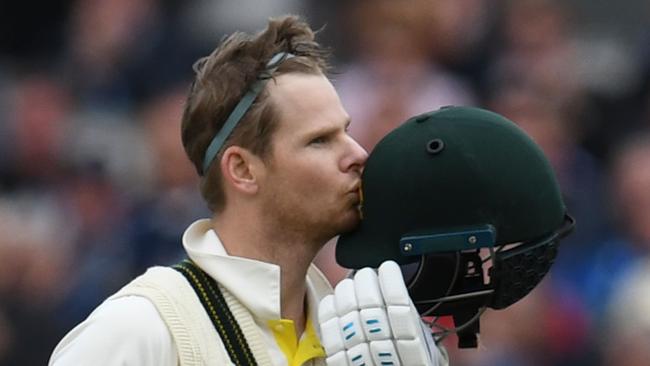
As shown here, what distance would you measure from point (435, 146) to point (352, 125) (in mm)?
3163

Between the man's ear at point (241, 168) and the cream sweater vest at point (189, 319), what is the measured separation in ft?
0.83

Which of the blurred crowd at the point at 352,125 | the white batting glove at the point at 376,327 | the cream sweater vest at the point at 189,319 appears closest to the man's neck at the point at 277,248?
the cream sweater vest at the point at 189,319

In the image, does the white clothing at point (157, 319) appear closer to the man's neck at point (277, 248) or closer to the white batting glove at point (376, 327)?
the man's neck at point (277, 248)

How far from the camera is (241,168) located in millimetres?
3684

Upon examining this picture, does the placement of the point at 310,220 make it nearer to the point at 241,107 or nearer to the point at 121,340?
the point at 241,107

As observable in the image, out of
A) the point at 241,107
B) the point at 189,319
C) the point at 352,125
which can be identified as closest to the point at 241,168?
the point at 241,107

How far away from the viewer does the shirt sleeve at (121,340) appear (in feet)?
11.0

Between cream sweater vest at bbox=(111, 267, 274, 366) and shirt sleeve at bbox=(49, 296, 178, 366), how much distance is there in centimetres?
3

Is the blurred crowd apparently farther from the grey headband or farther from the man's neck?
the grey headband

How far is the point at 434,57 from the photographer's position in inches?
274

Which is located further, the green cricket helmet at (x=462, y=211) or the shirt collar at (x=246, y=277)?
the shirt collar at (x=246, y=277)

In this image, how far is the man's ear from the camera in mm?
3660

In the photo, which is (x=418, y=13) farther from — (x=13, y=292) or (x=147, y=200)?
(x=13, y=292)

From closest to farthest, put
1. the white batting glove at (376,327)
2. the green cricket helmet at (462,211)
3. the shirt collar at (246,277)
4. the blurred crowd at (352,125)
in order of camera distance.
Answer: the white batting glove at (376,327) < the green cricket helmet at (462,211) < the shirt collar at (246,277) < the blurred crowd at (352,125)
